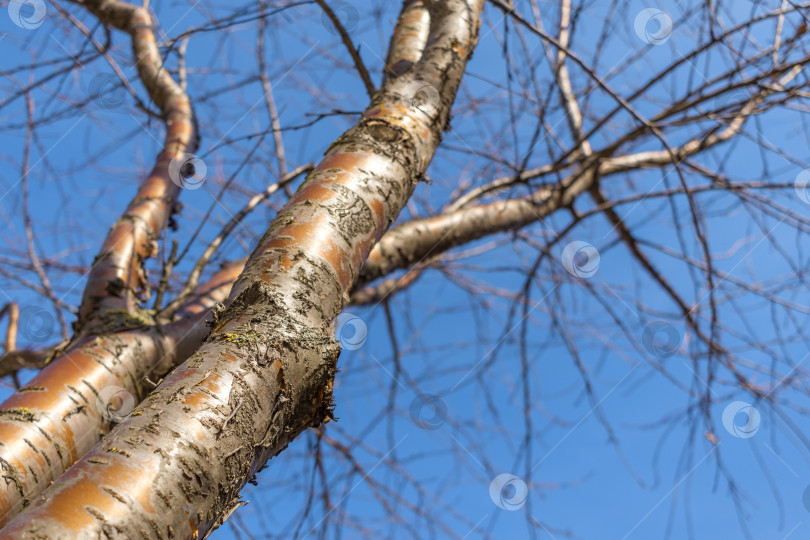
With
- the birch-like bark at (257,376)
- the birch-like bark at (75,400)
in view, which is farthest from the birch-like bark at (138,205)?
the birch-like bark at (257,376)

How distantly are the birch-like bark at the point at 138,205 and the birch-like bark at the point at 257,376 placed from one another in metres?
0.94

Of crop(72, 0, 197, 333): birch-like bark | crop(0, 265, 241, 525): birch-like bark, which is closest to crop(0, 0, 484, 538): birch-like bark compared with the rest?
crop(0, 265, 241, 525): birch-like bark

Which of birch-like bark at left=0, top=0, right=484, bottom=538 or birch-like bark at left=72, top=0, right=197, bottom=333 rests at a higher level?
birch-like bark at left=72, top=0, right=197, bottom=333

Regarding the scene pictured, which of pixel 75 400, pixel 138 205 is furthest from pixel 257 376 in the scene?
pixel 138 205

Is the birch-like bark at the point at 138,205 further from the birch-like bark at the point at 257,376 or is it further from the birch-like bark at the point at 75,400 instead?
the birch-like bark at the point at 257,376

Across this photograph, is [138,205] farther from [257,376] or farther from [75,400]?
[257,376]

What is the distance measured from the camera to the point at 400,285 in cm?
286

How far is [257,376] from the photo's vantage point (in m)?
0.78

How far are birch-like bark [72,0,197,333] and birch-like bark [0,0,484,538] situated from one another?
94 centimetres

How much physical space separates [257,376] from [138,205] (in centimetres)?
150

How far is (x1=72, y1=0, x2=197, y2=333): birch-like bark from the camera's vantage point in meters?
1.73

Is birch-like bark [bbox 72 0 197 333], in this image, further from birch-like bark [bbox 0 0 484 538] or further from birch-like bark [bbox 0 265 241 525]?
birch-like bark [bbox 0 0 484 538]

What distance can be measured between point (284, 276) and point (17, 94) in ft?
6.93

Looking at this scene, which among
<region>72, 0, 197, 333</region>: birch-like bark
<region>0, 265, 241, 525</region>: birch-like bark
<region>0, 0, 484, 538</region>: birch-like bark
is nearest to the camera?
<region>0, 0, 484, 538</region>: birch-like bark
